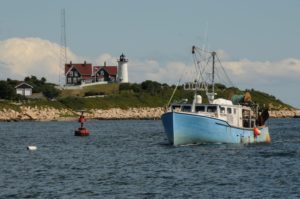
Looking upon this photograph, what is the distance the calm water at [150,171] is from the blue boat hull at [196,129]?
0.98 meters

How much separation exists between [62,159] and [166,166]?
1124cm

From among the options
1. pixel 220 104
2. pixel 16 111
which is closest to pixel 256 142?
pixel 220 104

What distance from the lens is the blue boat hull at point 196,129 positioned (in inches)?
2965

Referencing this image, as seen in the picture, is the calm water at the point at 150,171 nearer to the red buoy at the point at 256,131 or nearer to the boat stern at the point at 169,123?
the red buoy at the point at 256,131

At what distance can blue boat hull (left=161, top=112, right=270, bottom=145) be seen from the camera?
75.3 meters

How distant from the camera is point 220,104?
79062mm

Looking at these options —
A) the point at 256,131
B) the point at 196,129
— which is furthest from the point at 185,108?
the point at 256,131

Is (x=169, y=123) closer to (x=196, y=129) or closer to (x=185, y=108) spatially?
(x=196, y=129)

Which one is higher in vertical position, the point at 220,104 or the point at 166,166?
the point at 220,104

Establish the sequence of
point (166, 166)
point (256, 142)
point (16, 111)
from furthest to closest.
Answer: point (16, 111), point (256, 142), point (166, 166)

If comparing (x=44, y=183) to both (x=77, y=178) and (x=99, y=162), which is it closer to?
(x=77, y=178)

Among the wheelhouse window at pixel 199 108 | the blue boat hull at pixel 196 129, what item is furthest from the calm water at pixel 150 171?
the wheelhouse window at pixel 199 108

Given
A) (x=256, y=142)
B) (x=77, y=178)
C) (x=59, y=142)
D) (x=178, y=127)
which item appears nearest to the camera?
(x=77, y=178)

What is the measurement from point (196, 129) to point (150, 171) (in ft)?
63.5
